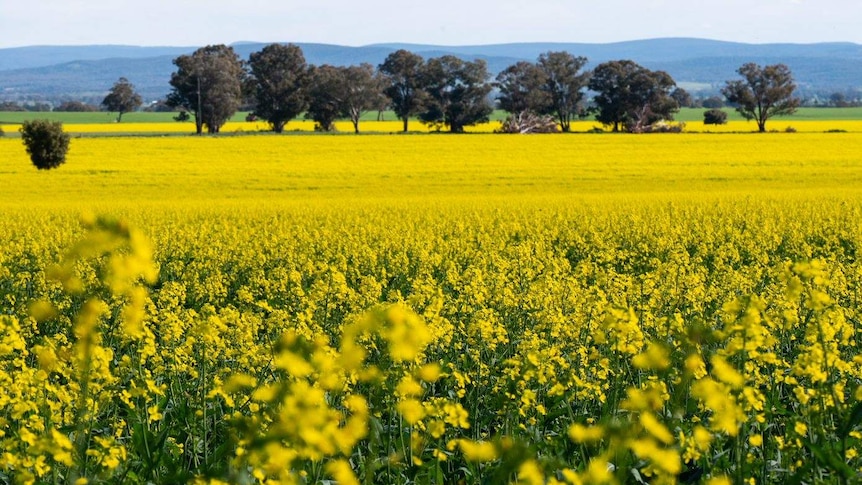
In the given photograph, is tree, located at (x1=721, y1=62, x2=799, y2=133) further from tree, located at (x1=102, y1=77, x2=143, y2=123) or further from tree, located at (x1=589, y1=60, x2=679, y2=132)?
tree, located at (x1=102, y1=77, x2=143, y2=123)

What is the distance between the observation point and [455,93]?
311ft

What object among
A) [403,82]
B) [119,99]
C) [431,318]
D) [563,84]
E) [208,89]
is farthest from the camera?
[119,99]

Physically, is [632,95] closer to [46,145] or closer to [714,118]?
[714,118]

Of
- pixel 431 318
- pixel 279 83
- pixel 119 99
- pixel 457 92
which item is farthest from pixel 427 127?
pixel 431 318

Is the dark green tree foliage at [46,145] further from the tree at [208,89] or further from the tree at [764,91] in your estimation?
the tree at [764,91]

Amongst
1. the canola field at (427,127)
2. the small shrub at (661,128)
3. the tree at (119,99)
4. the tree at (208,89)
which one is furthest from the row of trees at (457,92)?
the tree at (119,99)

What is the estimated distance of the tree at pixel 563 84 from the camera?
322 ft

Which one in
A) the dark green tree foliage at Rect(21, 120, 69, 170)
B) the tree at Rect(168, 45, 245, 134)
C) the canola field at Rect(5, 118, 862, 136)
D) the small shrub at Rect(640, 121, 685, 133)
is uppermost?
the tree at Rect(168, 45, 245, 134)

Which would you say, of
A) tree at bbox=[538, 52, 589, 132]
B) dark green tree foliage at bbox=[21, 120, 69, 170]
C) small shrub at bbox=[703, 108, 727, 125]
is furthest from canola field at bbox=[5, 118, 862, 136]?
dark green tree foliage at bbox=[21, 120, 69, 170]

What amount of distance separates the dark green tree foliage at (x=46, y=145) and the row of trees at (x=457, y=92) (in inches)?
1646

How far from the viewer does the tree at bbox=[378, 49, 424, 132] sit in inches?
3890

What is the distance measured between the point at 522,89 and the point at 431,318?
8961 cm

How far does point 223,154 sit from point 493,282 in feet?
138

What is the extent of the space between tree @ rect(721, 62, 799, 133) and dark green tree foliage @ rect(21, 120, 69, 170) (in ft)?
207
